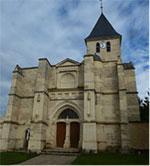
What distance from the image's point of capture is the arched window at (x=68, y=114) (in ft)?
58.9

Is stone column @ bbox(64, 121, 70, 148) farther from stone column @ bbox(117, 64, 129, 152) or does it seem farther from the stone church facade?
stone column @ bbox(117, 64, 129, 152)

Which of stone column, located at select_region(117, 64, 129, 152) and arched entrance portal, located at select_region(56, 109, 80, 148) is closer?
stone column, located at select_region(117, 64, 129, 152)

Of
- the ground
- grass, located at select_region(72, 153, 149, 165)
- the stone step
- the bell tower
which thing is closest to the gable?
the bell tower

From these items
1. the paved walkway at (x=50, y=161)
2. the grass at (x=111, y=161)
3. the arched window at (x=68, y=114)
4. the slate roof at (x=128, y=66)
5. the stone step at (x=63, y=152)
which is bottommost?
the stone step at (x=63, y=152)

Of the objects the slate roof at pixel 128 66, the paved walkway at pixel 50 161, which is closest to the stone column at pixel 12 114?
the paved walkway at pixel 50 161

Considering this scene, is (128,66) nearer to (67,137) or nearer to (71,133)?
(71,133)

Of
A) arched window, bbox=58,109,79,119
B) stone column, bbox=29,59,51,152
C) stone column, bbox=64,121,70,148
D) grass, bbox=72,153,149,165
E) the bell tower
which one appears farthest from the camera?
the bell tower

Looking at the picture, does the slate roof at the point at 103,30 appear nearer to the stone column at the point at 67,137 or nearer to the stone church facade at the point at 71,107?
the stone church facade at the point at 71,107

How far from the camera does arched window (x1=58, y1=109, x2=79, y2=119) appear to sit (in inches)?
707

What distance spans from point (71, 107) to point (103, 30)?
1256cm

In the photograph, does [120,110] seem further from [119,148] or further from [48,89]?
[48,89]

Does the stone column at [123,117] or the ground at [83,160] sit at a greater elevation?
the stone column at [123,117]

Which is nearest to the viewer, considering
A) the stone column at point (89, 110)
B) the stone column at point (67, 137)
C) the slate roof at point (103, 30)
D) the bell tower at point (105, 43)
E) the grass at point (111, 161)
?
the grass at point (111, 161)

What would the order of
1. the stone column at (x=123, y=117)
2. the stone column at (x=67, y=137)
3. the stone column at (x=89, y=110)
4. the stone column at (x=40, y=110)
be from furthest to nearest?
the stone column at (x=67, y=137), the stone column at (x=40, y=110), the stone column at (x=123, y=117), the stone column at (x=89, y=110)
